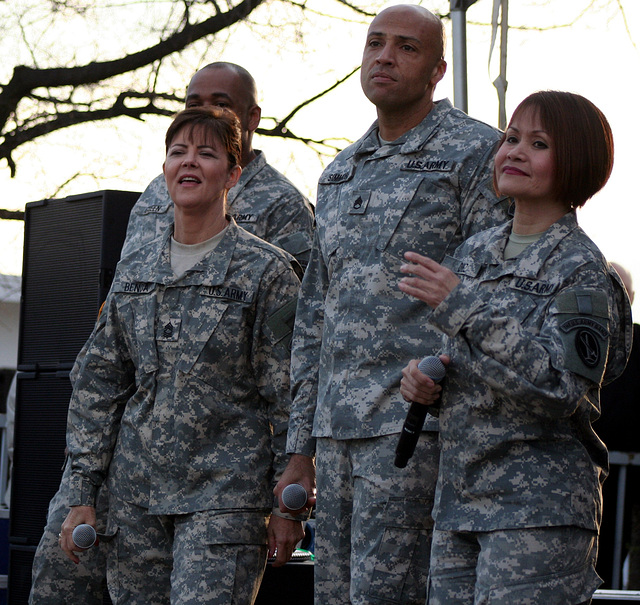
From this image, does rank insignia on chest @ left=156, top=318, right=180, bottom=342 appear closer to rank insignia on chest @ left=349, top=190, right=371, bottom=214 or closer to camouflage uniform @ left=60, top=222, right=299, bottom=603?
camouflage uniform @ left=60, top=222, right=299, bottom=603

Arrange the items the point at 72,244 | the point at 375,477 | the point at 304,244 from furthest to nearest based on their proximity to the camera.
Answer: the point at 72,244, the point at 304,244, the point at 375,477

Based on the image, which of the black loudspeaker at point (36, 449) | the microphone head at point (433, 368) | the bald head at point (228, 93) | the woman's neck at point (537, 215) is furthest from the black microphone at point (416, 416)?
the black loudspeaker at point (36, 449)

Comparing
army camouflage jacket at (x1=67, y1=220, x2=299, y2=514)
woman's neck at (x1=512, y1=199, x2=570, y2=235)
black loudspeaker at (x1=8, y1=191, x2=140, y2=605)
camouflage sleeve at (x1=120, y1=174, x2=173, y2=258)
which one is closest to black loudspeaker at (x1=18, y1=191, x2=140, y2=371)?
black loudspeaker at (x1=8, y1=191, x2=140, y2=605)

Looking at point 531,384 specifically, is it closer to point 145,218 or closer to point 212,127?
point 212,127

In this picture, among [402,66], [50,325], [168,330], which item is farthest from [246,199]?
[50,325]

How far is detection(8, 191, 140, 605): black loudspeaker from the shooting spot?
527 cm

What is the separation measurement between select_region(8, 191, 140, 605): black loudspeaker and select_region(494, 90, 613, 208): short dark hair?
268 cm

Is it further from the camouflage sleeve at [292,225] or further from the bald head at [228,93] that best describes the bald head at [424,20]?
the bald head at [228,93]

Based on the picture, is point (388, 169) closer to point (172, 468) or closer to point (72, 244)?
point (172, 468)

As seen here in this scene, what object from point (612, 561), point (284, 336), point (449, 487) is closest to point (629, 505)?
point (612, 561)

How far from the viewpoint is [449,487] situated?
282 centimetres

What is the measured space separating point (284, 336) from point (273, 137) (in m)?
5.81

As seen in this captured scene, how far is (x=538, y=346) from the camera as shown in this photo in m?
2.60

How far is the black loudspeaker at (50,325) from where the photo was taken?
527 centimetres
